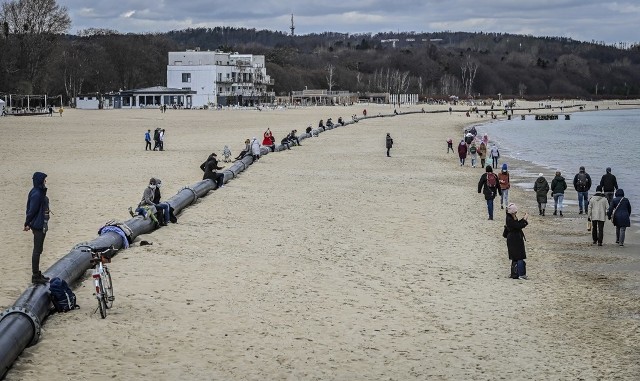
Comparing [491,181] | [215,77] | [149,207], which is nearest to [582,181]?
[491,181]

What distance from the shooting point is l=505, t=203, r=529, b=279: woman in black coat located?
15.9m

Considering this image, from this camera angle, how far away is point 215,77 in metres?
132

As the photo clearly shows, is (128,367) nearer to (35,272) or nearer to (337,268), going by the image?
(35,272)

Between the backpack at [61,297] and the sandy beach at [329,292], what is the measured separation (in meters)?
0.14

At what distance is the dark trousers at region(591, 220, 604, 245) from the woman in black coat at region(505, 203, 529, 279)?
4671mm

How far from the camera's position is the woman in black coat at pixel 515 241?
15.9m

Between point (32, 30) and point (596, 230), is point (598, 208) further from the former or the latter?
point (32, 30)

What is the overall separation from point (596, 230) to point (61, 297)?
41.6 ft

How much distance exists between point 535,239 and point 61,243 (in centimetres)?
1060

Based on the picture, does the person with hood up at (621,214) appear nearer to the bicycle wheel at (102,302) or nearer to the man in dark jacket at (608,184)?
the man in dark jacket at (608,184)

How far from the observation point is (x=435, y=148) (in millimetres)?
53438

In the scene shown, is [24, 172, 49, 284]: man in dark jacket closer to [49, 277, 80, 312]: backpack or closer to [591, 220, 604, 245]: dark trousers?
[49, 277, 80, 312]: backpack

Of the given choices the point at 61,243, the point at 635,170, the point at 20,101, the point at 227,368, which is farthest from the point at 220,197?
the point at 20,101

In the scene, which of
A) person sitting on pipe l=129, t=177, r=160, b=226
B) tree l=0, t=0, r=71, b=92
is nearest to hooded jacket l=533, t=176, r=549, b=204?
person sitting on pipe l=129, t=177, r=160, b=226
